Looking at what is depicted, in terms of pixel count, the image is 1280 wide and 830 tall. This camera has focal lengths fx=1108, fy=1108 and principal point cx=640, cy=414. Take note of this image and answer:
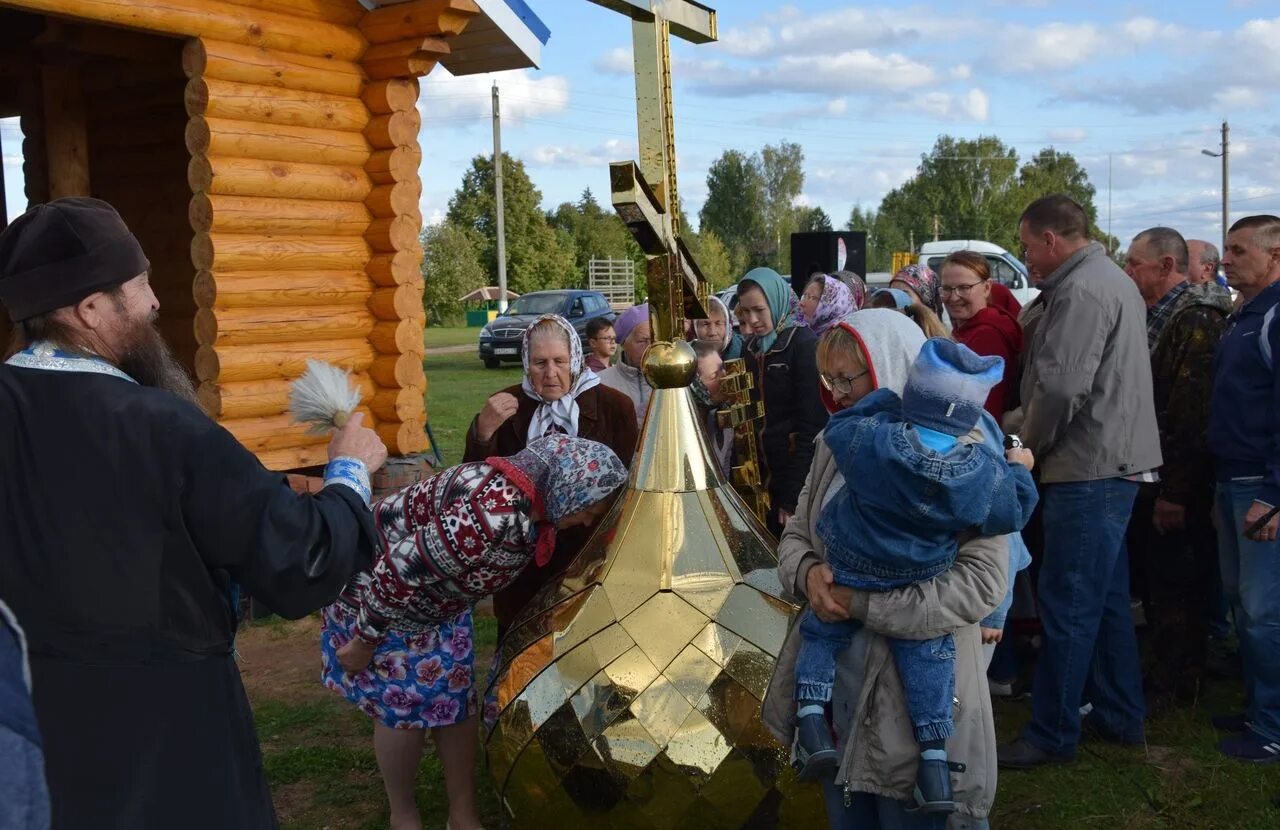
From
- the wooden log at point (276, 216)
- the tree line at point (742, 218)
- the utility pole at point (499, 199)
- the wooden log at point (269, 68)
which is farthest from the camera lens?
the tree line at point (742, 218)

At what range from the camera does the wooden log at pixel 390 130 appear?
717 centimetres

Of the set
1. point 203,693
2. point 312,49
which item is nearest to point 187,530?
point 203,693

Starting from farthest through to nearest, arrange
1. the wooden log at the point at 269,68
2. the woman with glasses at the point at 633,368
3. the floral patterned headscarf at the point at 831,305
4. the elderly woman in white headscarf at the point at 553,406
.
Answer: the wooden log at the point at 269,68
the woman with glasses at the point at 633,368
the floral patterned headscarf at the point at 831,305
the elderly woman in white headscarf at the point at 553,406

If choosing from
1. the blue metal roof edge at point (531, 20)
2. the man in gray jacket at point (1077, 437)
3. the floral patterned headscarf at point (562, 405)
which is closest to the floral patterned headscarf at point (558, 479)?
the floral patterned headscarf at point (562, 405)

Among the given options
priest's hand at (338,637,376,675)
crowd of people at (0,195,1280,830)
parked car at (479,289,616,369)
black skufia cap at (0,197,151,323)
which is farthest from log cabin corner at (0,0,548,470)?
parked car at (479,289,616,369)

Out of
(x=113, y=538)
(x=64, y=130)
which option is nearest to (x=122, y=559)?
(x=113, y=538)

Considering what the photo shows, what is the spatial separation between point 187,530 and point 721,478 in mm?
1248

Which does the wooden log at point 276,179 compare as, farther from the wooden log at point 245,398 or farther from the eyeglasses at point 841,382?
the eyeglasses at point 841,382

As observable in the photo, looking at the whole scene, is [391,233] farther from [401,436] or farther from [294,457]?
[294,457]

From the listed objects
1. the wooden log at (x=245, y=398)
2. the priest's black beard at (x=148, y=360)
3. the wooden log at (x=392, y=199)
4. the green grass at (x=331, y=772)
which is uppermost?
the wooden log at (x=392, y=199)

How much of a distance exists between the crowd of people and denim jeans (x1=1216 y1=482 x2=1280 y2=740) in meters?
0.19

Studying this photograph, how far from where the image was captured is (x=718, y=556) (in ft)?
8.65

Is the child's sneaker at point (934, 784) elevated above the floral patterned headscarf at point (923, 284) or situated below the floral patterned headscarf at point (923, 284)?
below

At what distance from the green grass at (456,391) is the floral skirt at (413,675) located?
7010 millimetres
